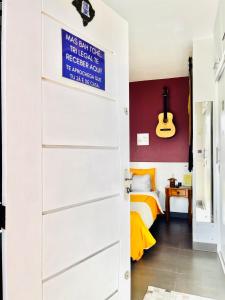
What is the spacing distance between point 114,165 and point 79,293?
733mm

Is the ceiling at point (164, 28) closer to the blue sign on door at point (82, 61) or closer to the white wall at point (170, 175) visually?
the blue sign on door at point (82, 61)

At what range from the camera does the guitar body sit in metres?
4.95

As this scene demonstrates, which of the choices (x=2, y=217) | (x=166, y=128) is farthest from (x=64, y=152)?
(x=166, y=128)

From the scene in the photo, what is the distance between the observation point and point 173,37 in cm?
340

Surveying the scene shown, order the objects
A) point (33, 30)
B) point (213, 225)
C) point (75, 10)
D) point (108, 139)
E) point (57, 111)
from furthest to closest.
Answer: point (213, 225), point (108, 139), point (75, 10), point (57, 111), point (33, 30)

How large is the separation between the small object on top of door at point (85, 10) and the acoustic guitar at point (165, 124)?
372 centimetres

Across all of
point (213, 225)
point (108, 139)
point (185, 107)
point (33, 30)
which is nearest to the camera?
point (33, 30)

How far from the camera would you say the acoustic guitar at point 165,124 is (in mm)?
4957

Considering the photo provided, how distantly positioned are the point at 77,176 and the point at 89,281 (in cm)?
59

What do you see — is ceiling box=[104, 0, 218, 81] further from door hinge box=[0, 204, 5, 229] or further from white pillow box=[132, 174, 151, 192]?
door hinge box=[0, 204, 5, 229]

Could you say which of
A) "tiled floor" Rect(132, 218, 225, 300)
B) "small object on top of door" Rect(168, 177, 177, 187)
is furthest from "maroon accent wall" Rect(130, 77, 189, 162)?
"tiled floor" Rect(132, 218, 225, 300)

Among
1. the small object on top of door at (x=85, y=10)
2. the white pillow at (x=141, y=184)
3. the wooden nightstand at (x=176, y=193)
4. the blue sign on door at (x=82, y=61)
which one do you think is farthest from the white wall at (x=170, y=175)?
the small object on top of door at (x=85, y=10)

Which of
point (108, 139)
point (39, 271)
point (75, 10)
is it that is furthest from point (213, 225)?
point (75, 10)

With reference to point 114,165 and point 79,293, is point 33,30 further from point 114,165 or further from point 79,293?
point 79,293
